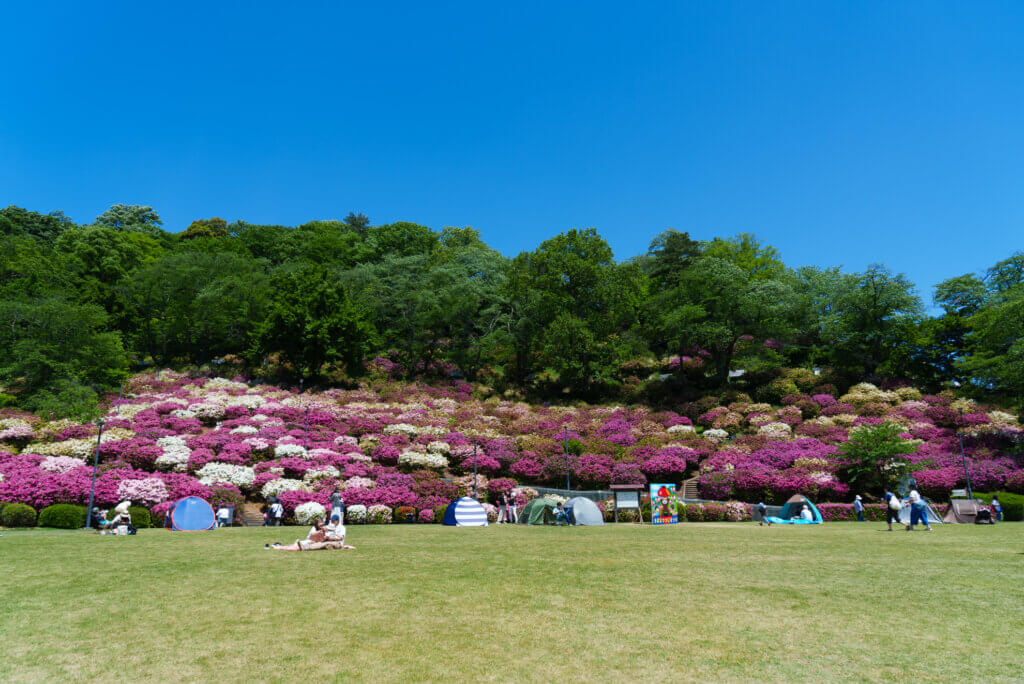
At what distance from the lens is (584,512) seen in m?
24.5

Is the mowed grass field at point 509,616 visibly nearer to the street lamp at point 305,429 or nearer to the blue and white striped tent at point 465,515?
the blue and white striped tent at point 465,515

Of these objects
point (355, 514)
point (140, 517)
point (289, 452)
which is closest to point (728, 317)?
point (355, 514)

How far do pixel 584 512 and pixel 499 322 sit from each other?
1254 inches

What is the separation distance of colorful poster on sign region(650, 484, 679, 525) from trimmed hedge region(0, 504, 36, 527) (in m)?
23.3

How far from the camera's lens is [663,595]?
8500 millimetres

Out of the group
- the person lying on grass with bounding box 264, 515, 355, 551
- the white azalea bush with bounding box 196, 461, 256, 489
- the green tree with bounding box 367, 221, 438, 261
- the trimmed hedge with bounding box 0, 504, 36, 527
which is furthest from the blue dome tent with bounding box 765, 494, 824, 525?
the green tree with bounding box 367, 221, 438, 261

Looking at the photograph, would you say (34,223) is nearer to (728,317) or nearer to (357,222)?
(357,222)

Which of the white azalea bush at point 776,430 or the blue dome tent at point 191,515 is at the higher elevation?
the white azalea bush at point 776,430

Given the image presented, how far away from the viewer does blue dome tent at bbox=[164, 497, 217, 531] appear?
2030 centimetres

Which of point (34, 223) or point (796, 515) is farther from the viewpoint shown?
point (34, 223)

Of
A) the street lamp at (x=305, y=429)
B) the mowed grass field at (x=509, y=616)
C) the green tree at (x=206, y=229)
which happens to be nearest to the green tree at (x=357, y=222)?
the green tree at (x=206, y=229)

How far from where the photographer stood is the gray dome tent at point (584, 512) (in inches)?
958

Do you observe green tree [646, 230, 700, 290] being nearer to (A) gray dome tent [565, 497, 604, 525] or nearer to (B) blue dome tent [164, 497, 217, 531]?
(A) gray dome tent [565, 497, 604, 525]

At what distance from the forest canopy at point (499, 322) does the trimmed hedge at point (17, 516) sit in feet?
60.5
